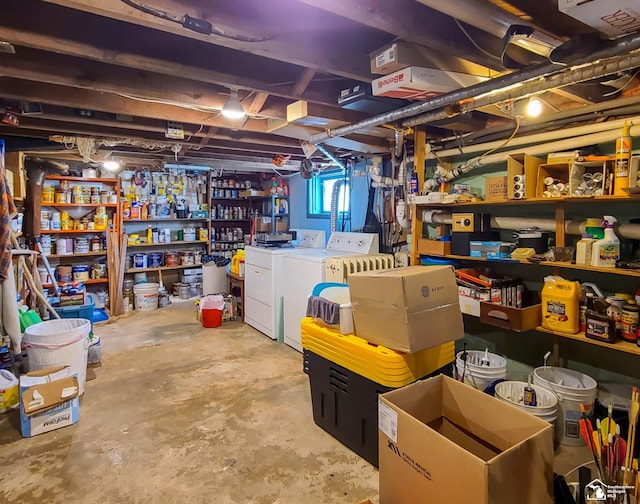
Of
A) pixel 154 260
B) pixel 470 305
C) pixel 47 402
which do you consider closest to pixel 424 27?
pixel 470 305

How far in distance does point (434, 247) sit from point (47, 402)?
2.79 meters

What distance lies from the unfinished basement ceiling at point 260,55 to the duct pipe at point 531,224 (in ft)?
1.95

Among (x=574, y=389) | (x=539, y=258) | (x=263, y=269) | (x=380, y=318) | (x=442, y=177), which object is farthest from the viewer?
(x=263, y=269)

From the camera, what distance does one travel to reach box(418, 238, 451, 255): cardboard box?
2.96 metres

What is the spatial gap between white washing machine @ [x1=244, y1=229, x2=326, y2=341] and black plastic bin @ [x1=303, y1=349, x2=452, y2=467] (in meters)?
1.69

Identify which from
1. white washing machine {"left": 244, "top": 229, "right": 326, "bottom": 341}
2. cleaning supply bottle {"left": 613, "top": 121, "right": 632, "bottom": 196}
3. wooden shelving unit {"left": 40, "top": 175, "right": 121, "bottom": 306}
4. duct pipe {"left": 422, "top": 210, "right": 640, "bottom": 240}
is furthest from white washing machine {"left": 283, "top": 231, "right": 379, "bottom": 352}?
wooden shelving unit {"left": 40, "top": 175, "right": 121, "bottom": 306}

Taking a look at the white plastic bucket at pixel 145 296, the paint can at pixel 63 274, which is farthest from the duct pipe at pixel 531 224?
the paint can at pixel 63 274

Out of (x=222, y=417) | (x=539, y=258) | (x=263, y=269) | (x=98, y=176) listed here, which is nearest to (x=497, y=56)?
(x=539, y=258)

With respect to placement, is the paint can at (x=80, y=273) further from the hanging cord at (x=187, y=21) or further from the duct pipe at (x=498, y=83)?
the hanging cord at (x=187, y=21)

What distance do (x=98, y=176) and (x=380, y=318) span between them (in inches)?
191

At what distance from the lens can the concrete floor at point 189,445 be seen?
192cm

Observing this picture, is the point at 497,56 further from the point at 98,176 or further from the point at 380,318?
the point at 98,176

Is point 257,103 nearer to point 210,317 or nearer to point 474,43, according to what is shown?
Answer: point 474,43

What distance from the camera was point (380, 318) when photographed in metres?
1.94
